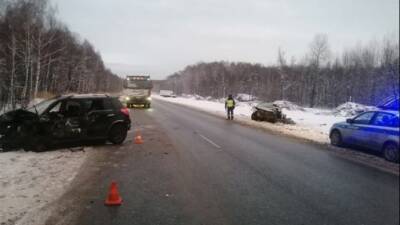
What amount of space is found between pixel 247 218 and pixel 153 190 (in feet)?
7.25

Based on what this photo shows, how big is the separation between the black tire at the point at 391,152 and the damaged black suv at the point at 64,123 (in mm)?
8437

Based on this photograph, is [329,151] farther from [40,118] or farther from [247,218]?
[40,118]

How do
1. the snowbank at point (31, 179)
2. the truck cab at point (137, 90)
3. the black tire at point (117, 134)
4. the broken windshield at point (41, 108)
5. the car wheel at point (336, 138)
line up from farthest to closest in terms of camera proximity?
the truck cab at point (137, 90) → the car wheel at point (336, 138) → the black tire at point (117, 134) → the broken windshield at point (41, 108) → the snowbank at point (31, 179)

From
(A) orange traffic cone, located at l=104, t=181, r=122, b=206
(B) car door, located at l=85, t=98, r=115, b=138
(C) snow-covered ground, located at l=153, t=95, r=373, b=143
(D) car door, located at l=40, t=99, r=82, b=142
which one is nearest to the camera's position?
(A) orange traffic cone, located at l=104, t=181, r=122, b=206

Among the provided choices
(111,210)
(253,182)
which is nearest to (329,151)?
(253,182)

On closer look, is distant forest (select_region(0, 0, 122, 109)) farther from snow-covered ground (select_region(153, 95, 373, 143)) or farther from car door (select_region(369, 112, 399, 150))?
car door (select_region(369, 112, 399, 150))

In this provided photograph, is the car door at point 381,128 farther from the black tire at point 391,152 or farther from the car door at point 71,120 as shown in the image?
the car door at point 71,120

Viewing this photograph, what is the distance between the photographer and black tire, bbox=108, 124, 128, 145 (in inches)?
516

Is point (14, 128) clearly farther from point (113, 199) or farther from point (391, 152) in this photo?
point (391, 152)

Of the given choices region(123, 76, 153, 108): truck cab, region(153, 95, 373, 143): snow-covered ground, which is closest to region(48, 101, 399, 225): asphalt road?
region(153, 95, 373, 143): snow-covered ground

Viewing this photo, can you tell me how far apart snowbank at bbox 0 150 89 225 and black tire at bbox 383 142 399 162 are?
8512mm

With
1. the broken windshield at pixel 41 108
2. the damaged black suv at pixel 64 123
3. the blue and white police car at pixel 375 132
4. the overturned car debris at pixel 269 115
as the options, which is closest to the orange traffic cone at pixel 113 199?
the damaged black suv at pixel 64 123

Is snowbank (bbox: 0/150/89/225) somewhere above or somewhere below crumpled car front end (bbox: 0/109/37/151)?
below

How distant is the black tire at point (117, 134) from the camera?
43.0 feet
